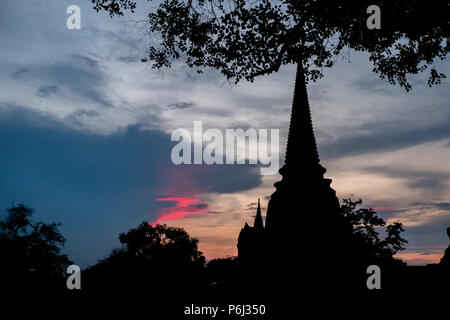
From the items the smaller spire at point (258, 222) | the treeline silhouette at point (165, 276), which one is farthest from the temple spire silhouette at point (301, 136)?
the smaller spire at point (258, 222)

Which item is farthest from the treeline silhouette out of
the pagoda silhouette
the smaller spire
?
the smaller spire

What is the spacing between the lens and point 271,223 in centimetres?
2788

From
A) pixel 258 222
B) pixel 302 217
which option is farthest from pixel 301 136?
pixel 258 222

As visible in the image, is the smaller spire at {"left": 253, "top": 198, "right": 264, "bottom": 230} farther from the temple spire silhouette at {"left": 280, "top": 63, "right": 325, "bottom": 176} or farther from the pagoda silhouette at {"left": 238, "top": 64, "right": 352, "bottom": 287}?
the temple spire silhouette at {"left": 280, "top": 63, "right": 325, "bottom": 176}

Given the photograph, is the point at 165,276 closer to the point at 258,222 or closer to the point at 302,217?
the point at 302,217

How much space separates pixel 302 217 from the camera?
86.3 ft

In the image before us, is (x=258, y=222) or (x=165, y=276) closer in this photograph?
(x=165, y=276)

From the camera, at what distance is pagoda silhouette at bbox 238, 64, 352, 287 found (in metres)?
23.3

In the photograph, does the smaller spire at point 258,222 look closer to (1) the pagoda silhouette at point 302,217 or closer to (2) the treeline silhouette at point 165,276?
(2) the treeline silhouette at point 165,276

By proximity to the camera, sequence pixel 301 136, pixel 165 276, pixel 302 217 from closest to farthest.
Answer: pixel 165 276
pixel 302 217
pixel 301 136

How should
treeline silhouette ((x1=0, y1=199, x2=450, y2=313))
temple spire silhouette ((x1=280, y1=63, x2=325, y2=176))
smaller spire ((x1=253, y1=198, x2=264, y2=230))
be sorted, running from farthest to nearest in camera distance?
smaller spire ((x1=253, y1=198, x2=264, y2=230)) < temple spire silhouette ((x1=280, y1=63, x2=325, y2=176)) < treeline silhouette ((x1=0, y1=199, x2=450, y2=313))

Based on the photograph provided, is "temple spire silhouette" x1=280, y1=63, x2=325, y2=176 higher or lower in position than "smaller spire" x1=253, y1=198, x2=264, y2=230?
higher
